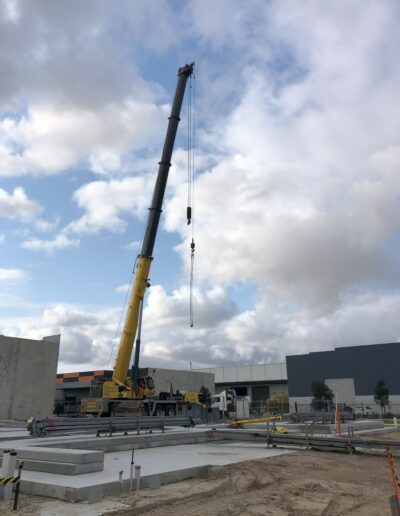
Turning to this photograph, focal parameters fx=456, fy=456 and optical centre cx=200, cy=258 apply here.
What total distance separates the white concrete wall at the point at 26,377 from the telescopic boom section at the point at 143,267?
1409 cm

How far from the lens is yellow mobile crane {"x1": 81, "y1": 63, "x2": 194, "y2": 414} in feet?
82.8

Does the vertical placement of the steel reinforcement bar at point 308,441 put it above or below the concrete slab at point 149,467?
above

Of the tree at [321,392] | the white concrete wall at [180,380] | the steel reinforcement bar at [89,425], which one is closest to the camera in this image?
the steel reinforcement bar at [89,425]

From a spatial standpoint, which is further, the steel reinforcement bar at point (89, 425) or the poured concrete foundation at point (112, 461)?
the steel reinforcement bar at point (89, 425)

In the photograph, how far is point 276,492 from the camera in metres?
9.68

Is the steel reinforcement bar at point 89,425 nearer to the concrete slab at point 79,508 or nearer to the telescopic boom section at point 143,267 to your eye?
the telescopic boom section at point 143,267

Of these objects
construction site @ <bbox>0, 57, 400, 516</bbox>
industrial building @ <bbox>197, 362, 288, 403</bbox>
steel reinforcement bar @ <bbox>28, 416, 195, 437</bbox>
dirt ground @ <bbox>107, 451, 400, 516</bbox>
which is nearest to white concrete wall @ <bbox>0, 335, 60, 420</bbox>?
construction site @ <bbox>0, 57, 400, 516</bbox>

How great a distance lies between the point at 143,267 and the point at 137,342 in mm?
4393

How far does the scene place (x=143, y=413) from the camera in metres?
25.9

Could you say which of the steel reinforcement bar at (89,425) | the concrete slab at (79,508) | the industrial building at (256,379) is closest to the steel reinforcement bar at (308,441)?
the steel reinforcement bar at (89,425)

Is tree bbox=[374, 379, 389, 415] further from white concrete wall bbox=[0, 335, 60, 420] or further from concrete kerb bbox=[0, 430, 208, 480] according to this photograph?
concrete kerb bbox=[0, 430, 208, 480]

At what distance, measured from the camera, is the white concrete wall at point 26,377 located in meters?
35.4

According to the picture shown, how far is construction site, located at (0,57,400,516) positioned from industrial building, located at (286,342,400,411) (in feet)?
89.3

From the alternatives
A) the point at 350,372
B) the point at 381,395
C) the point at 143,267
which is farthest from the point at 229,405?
the point at 350,372
